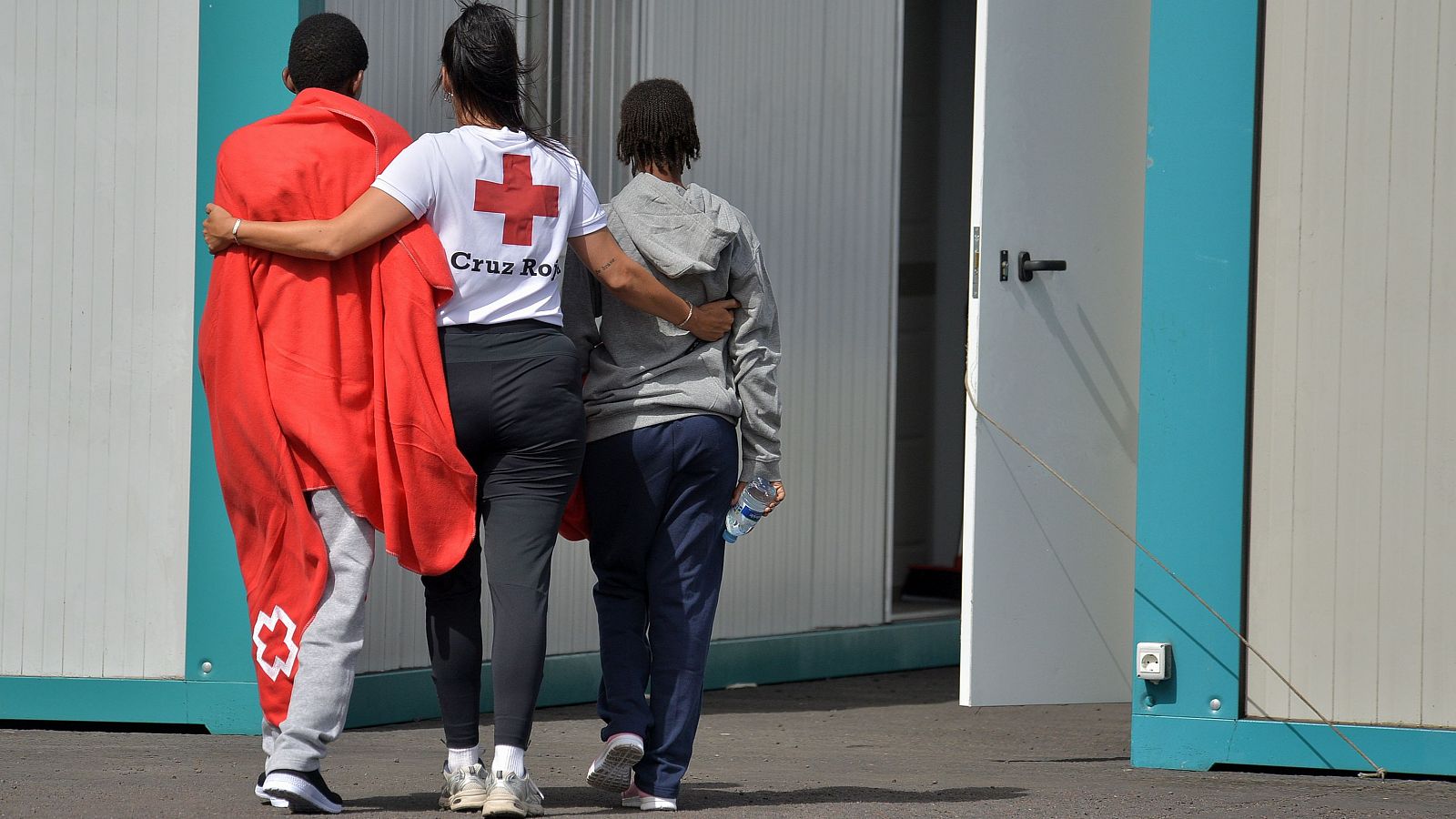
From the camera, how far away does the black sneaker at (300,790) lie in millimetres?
3744

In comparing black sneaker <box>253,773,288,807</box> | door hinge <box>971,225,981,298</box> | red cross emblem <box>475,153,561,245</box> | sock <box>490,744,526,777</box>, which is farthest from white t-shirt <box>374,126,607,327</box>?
door hinge <box>971,225,981,298</box>

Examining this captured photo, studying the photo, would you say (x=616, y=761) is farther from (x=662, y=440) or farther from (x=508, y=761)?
(x=662, y=440)

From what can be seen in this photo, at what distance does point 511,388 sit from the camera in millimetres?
3812

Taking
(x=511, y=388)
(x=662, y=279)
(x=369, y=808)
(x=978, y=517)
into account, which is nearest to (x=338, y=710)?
(x=369, y=808)

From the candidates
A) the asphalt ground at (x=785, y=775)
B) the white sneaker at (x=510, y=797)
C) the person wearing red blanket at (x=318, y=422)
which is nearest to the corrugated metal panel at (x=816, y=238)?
the asphalt ground at (x=785, y=775)

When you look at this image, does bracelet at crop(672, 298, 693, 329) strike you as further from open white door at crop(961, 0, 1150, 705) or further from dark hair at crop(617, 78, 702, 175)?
open white door at crop(961, 0, 1150, 705)

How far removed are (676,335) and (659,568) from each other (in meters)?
Result: 0.51

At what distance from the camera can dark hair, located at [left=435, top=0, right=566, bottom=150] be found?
3.85 meters

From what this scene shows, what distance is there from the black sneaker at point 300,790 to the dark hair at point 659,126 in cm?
149

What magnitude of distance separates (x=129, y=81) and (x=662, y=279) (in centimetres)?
207

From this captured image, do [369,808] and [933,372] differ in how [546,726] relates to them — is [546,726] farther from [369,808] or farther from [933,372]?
[933,372]

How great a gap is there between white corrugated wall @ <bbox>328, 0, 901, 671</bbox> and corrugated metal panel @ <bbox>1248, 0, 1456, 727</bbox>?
2274 millimetres

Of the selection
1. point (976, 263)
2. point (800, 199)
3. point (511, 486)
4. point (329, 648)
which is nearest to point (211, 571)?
point (329, 648)

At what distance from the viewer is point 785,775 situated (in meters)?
4.79
